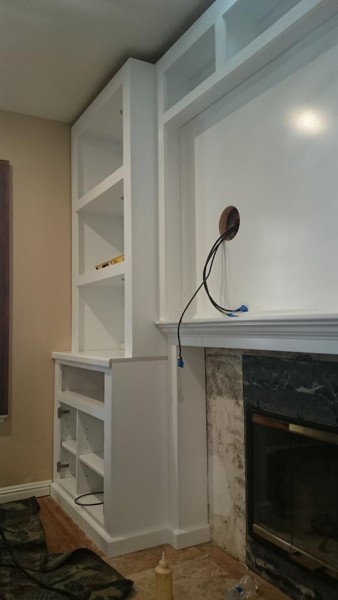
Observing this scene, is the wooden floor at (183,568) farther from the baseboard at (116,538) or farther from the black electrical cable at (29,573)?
the black electrical cable at (29,573)

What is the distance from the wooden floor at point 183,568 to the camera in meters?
1.84

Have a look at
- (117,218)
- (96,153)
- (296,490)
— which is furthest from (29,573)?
(96,153)

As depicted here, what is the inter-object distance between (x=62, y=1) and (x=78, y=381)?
209cm

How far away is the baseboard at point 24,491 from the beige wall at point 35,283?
29 mm

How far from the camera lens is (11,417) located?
9.62 ft

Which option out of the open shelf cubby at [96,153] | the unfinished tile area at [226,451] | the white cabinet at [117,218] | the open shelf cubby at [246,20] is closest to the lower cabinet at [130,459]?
the white cabinet at [117,218]

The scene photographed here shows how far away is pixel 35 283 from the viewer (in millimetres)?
3053

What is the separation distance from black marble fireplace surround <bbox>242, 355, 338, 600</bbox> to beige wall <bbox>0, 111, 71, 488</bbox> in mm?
1500

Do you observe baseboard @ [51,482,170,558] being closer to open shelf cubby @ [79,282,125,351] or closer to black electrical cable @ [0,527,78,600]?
black electrical cable @ [0,527,78,600]

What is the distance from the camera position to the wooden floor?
6.04 ft

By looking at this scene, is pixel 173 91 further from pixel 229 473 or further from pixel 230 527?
pixel 230 527

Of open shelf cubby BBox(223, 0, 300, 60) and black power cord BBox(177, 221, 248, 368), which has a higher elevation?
open shelf cubby BBox(223, 0, 300, 60)

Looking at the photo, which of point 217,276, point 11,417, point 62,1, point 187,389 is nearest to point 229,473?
point 187,389

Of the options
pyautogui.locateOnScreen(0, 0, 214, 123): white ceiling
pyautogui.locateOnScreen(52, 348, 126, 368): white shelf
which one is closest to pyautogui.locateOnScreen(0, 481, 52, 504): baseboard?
pyautogui.locateOnScreen(52, 348, 126, 368): white shelf
